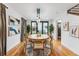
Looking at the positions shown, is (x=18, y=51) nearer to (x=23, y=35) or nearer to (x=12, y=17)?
(x=23, y=35)

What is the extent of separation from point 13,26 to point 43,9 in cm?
71

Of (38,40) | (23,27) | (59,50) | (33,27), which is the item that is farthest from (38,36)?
(59,50)

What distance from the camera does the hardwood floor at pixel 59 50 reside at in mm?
2568

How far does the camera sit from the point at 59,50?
262 cm

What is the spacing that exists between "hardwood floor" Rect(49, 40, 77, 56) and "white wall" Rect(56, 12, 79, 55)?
7 cm

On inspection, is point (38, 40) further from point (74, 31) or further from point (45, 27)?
point (74, 31)

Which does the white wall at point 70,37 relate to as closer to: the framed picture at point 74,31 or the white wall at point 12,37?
the framed picture at point 74,31

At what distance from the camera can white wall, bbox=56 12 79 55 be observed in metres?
2.54

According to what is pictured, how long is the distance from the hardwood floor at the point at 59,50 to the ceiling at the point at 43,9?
0.58 m

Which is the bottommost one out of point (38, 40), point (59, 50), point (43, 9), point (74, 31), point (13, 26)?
point (59, 50)

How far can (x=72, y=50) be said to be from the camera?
256 cm

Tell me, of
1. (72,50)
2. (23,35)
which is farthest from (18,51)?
(72,50)

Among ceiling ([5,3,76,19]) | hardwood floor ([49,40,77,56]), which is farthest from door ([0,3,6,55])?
hardwood floor ([49,40,77,56])

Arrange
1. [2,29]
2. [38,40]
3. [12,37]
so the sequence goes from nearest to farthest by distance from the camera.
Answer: [2,29], [12,37], [38,40]
